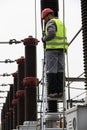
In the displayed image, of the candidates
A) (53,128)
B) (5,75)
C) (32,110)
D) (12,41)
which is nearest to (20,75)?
(12,41)

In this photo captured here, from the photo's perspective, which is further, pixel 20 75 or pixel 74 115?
pixel 20 75

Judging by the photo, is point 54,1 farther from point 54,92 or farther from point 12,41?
point 12,41

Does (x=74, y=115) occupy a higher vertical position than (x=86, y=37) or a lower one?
lower

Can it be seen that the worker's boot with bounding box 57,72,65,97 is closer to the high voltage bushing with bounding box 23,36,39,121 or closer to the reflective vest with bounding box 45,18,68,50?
the reflective vest with bounding box 45,18,68,50

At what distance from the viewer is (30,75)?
10.2 metres

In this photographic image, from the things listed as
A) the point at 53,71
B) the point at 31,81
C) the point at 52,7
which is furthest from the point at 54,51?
the point at 31,81

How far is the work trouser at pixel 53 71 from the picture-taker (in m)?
7.11

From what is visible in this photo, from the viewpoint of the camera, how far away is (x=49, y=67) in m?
7.10

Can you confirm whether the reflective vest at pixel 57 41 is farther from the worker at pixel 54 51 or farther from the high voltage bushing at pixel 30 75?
the high voltage bushing at pixel 30 75

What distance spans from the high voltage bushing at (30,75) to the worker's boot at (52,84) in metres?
2.98

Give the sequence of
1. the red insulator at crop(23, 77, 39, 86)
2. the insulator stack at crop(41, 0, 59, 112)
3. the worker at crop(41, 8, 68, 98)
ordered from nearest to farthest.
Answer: the worker at crop(41, 8, 68, 98) < the insulator stack at crop(41, 0, 59, 112) < the red insulator at crop(23, 77, 39, 86)

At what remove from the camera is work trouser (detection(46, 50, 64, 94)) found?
7.11m

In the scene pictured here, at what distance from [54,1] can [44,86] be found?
1.49 meters

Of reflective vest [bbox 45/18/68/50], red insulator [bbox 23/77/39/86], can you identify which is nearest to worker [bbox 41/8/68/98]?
reflective vest [bbox 45/18/68/50]
